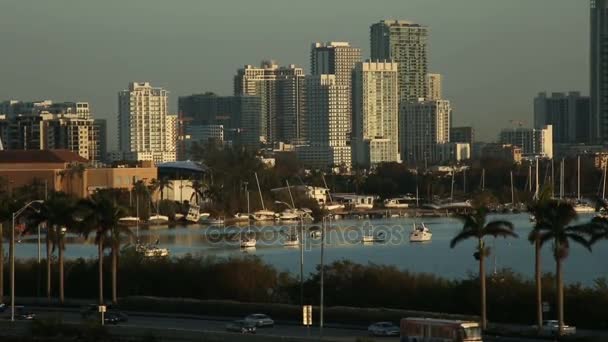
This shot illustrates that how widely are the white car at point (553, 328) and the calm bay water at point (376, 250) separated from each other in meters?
15.0

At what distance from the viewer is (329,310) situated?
94.7 feet

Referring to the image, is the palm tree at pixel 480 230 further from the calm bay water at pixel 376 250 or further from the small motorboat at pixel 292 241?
the small motorboat at pixel 292 241

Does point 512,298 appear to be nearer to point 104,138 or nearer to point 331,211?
point 331,211

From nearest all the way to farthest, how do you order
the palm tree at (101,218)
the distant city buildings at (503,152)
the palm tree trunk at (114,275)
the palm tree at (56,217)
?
the palm tree trunk at (114,275), the palm tree at (101,218), the palm tree at (56,217), the distant city buildings at (503,152)

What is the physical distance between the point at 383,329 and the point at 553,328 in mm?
3059

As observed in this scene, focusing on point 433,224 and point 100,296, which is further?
point 433,224

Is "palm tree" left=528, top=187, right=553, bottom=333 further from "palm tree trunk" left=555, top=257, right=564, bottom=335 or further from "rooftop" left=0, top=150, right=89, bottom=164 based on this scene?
"rooftop" left=0, top=150, right=89, bottom=164

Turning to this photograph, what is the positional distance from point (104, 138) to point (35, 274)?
128410 millimetres

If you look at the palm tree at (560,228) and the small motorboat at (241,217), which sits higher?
the palm tree at (560,228)

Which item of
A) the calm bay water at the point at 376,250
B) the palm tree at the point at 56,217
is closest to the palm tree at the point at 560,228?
the palm tree at the point at 56,217

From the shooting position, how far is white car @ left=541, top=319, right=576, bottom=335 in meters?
26.2

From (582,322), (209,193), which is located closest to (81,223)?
(582,322)

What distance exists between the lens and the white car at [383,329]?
25781 mm

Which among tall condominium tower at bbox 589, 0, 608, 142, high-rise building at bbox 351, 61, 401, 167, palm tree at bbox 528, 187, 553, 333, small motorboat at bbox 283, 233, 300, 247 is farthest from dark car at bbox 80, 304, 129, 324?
high-rise building at bbox 351, 61, 401, 167
